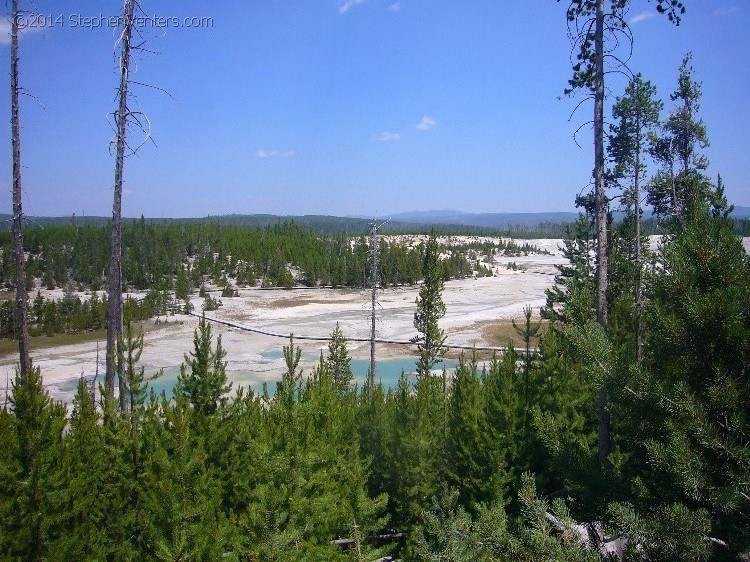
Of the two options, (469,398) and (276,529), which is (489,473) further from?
(276,529)

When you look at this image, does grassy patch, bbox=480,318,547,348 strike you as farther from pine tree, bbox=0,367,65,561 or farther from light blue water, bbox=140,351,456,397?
pine tree, bbox=0,367,65,561

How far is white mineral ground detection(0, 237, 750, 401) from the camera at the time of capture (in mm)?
37281

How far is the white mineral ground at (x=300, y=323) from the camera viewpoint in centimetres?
3728

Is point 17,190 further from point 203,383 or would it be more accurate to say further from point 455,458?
point 455,458

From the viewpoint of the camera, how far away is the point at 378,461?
14.0m

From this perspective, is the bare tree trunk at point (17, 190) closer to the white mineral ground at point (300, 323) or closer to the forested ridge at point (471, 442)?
the forested ridge at point (471, 442)

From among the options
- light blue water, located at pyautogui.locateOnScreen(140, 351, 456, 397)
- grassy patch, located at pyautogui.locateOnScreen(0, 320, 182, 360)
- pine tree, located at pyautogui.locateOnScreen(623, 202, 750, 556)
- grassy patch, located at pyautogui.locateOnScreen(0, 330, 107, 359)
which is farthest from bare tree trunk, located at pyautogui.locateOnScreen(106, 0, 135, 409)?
grassy patch, located at pyautogui.locateOnScreen(0, 330, 107, 359)

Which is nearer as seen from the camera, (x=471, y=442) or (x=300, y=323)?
(x=471, y=442)

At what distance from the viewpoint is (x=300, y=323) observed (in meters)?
54.6

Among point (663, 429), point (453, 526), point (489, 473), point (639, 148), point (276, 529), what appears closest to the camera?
point (453, 526)

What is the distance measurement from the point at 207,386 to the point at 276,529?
564 centimetres

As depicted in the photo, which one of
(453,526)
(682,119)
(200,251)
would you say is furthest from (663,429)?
(200,251)

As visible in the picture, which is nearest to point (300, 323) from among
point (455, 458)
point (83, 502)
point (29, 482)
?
point (455, 458)

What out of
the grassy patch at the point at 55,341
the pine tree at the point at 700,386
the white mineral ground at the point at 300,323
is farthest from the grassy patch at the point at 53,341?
the pine tree at the point at 700,386
